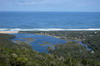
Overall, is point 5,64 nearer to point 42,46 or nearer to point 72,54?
point 72,54

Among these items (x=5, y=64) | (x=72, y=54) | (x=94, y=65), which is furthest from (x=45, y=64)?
(x=72, y=54)

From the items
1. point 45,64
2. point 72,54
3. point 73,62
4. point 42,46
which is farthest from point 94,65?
point 42,46

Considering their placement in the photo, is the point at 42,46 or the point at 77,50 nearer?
the point at 77,50

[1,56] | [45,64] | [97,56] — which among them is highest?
[1,56]

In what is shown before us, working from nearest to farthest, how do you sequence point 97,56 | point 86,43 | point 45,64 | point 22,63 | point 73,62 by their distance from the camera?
point 22,63, point 45,64, point 73,62, point 97,56, point 86,43

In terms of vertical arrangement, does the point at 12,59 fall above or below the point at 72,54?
above

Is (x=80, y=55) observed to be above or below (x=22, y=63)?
below

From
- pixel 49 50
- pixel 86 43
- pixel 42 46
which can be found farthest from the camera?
pixel 86 43

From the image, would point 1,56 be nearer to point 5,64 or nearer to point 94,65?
A: point 5,64

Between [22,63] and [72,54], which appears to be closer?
[22,63]
